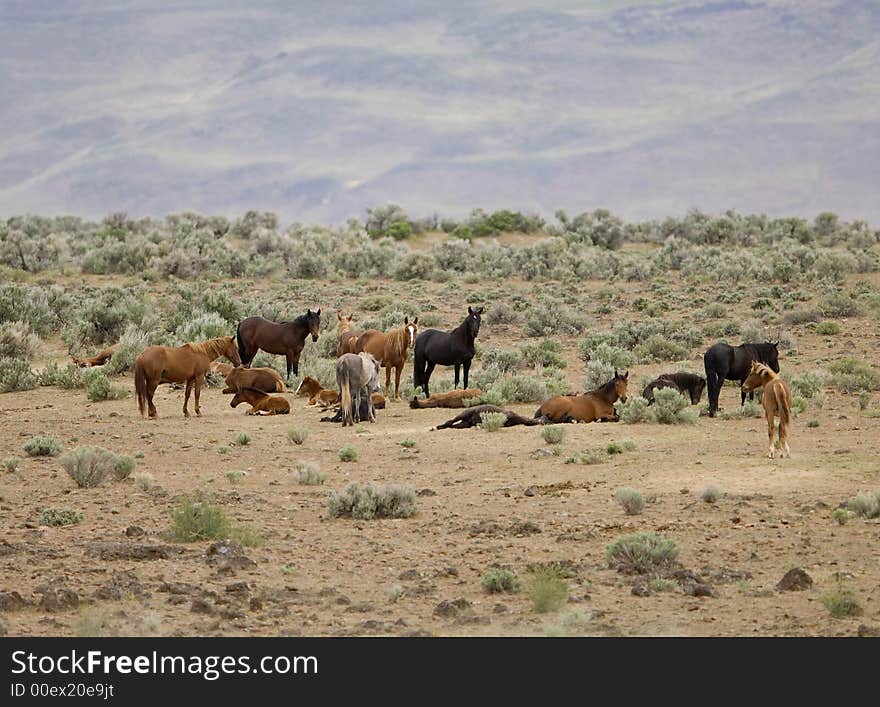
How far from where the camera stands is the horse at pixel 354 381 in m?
21.9

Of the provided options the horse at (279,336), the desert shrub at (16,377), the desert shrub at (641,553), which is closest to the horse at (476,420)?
the horse at (279,336)

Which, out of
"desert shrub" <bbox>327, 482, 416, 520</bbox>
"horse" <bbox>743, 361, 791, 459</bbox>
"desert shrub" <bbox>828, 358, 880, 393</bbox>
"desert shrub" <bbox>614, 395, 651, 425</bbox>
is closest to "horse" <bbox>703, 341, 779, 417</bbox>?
"desert shrub" <bbox>614, 395, 651, 425</bbox>

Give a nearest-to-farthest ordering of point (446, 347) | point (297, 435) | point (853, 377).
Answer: point (297, 435), point (853, 377), point (446, 347)

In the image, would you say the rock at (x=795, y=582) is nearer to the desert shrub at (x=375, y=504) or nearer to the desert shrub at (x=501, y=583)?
the desert shrub at (x=501, y=583)

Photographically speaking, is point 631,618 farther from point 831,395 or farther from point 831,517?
point 831,395

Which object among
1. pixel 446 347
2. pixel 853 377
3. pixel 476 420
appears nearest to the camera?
pixel 476 420

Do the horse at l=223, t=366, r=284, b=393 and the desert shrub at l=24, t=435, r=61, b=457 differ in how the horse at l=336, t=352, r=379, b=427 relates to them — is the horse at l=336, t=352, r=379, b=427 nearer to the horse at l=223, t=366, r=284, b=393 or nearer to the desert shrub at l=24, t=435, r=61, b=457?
the horse at l=223, t=366, r=284, b=393

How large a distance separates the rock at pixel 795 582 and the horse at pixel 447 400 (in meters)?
12.3

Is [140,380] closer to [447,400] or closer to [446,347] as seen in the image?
[447,400]

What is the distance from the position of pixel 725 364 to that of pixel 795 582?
10697mm

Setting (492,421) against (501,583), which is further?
(492,421)

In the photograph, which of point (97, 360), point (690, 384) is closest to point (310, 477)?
point (690, 384)

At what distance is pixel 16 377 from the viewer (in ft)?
86.9

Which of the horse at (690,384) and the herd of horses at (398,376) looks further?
the horse at (690,384)
